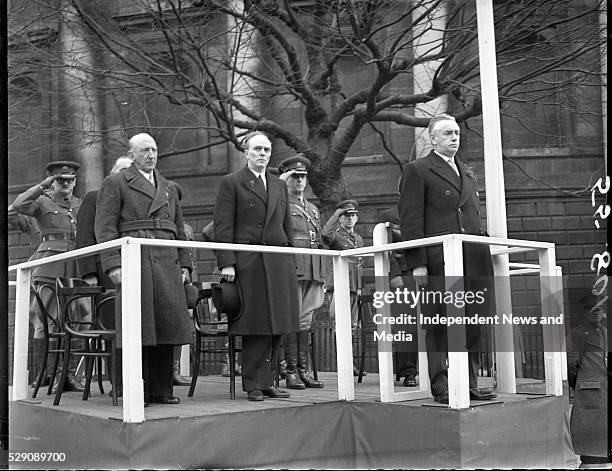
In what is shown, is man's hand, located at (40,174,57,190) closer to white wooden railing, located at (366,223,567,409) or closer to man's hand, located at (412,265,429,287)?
white wooden railing, located at (366,223,567,409)

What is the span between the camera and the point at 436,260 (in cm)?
647

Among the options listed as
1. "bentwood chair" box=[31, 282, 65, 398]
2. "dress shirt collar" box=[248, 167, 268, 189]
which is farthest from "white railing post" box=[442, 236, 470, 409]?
"bentwood chair" box=[31, 282, 65, 398]

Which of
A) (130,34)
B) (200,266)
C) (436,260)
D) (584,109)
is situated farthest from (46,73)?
(436,260)

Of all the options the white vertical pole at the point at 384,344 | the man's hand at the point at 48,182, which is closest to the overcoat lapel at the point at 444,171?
the white vertical pole at the point at 384,344

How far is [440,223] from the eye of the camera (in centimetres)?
660

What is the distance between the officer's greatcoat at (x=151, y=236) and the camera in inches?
266

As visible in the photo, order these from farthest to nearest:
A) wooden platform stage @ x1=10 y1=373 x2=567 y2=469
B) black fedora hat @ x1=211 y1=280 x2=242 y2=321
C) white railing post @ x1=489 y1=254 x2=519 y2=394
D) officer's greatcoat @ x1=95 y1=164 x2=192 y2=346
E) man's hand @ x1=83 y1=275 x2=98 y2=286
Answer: man's hand @ x1=83 y1=275 x2=98 y2=286 < black fedora hat @ x1=211 y1=280 x2=242 y2=321 < white railing post @ x1=489 y1=254 x2=519 y2=394 < officer's greatcoat @ x1=95 y1=164 x2=192 y2=346 < wooden platform stage @ x1=10 y1=373 x2=567 y2=469

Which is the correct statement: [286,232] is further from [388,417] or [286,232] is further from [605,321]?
[605,321]

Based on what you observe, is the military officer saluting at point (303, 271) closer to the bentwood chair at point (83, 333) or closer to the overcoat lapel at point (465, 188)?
the bentwood chair at point (83, 333)

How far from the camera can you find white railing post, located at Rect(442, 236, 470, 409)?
5.90 metres

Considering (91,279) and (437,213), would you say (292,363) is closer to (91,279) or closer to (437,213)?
(91,279)

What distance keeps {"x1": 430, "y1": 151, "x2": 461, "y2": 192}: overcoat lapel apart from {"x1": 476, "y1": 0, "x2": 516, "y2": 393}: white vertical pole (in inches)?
14.0

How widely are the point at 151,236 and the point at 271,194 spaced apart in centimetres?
103

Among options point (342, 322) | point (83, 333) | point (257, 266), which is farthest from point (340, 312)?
point (83, 333)
